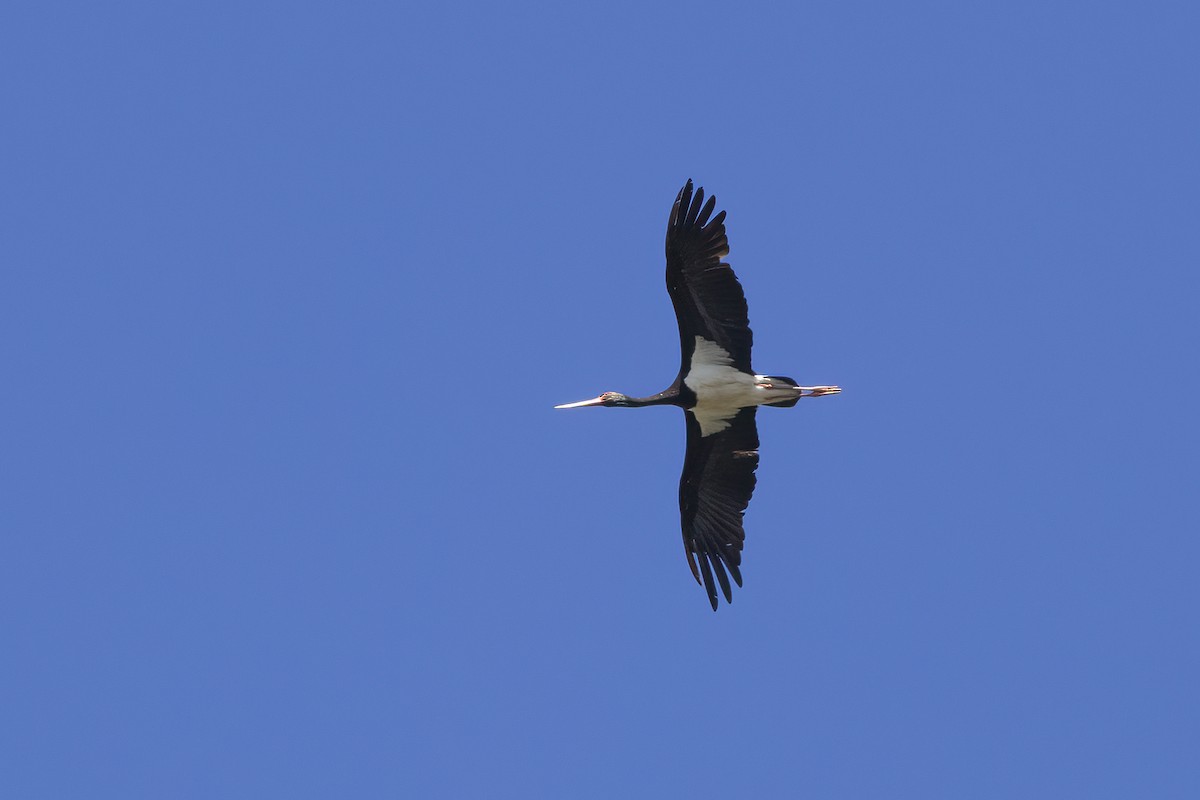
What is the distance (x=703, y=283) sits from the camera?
2481 centimetres

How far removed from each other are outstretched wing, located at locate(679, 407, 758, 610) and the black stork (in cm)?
2

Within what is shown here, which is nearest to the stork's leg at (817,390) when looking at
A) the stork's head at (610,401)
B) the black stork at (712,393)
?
the black stork at (712,393)

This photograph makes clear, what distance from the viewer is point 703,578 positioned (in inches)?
1041

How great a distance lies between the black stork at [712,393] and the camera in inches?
966

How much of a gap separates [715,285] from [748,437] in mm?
2870

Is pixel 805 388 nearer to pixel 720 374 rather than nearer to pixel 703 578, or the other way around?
pixel 720 374

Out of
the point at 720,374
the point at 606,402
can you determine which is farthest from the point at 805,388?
the point at 606,402

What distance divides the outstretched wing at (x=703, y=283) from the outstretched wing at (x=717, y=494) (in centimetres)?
146

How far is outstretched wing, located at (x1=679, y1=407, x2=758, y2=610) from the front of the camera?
26453mm

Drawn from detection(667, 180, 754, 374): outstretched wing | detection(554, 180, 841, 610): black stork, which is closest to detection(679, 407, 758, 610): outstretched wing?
detection(554, 180, 841, 610): black stork

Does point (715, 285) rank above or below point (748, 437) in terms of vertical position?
above

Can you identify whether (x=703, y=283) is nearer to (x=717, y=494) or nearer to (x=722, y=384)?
(x=722, y=384)

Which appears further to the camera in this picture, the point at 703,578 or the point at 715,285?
the point at 703,578

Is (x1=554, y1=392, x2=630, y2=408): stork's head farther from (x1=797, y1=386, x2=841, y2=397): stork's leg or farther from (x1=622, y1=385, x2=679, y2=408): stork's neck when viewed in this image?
(x1=797, y1=386, x2=841, y2=397): stork's leg
